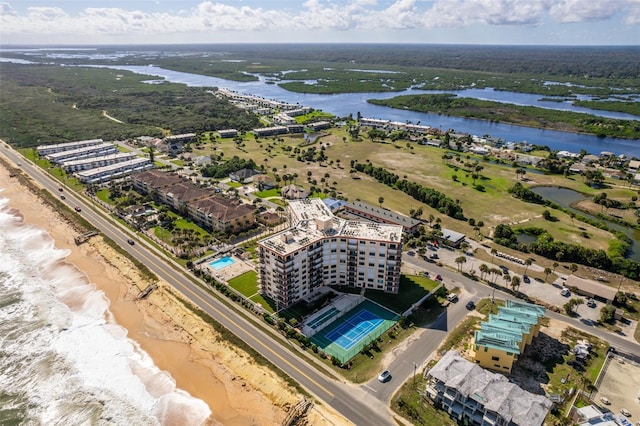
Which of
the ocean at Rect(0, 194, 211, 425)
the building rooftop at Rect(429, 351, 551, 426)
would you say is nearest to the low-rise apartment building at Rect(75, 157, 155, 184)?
the ocean at Rect(0, 194, 211, 425)

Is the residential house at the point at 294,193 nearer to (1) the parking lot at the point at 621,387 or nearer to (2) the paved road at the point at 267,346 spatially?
(2) the paved road at the point at 267,346

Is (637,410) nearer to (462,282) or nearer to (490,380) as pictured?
(490,380)

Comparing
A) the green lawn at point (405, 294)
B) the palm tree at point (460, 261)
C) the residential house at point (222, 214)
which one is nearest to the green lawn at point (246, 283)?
the residential house at point (222, 214)

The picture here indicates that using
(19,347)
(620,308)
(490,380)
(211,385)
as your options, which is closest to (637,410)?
(490,380)

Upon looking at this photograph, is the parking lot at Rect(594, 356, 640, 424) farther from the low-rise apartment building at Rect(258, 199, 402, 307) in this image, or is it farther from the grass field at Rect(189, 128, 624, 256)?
the grass field at Rect(189, 128, 624, 256)

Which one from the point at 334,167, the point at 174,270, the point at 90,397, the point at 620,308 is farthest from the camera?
the point at 334,167

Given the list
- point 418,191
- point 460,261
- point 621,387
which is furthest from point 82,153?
point 621,387
